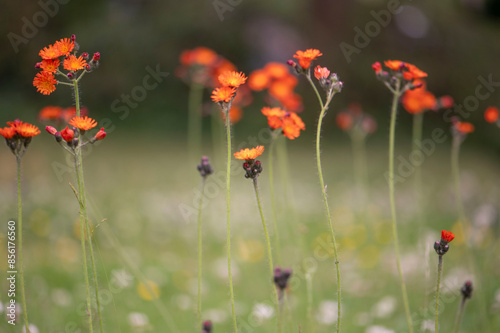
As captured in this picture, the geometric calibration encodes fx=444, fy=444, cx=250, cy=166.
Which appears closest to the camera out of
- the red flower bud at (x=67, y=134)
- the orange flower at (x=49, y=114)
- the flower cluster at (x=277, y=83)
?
the red flower bud at (x=67, y=134)

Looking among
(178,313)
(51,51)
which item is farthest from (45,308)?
(51,51)

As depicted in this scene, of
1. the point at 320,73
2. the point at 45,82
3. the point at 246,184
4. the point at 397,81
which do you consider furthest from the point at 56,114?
the point at 246,184

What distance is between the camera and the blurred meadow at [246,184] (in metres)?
2.07

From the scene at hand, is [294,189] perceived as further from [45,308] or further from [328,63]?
[328,63]

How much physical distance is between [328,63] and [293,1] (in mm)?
1247

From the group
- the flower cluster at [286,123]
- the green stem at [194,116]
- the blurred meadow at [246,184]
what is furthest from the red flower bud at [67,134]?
the green stem at [194,116]

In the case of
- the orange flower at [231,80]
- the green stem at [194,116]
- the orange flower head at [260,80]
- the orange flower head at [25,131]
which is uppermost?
the green stem at [194,116]

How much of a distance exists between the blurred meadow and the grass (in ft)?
0.05

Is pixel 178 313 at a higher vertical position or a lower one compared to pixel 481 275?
higher

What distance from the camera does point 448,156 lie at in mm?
6523

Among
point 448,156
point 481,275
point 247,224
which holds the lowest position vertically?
point 481,275

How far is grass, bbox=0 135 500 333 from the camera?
2025 millimetres

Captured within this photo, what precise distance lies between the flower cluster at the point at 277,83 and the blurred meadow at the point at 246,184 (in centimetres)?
23

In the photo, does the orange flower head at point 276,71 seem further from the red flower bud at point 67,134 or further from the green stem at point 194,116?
the green stem at point 194,116
